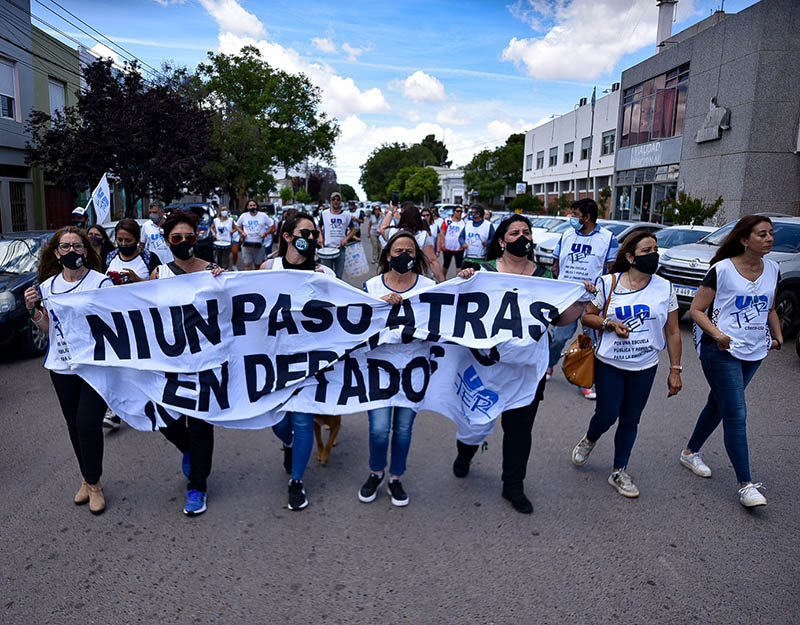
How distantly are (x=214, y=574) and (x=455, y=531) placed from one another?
144 centimetres

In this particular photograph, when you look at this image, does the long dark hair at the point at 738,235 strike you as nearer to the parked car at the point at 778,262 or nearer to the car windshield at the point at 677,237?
the parked car at the point at 778,262

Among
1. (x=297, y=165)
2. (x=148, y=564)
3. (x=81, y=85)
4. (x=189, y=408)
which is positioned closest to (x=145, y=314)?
(x=189, y=408)

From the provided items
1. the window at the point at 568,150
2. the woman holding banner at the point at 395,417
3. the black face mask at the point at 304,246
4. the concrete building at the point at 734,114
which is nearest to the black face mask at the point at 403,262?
the woman holding banner at the point at 395,417

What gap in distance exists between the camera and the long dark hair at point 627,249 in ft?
13.7

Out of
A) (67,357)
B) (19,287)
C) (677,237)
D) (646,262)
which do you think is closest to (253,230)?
(19,287)

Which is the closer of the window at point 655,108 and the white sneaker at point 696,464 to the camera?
the white sneaker at point 696,464

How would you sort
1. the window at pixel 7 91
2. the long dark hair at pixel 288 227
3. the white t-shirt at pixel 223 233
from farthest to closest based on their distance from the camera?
the window at pixel 7 91
the white t-shirt at pixel 223 233
the long dark hair at pixel 288 227

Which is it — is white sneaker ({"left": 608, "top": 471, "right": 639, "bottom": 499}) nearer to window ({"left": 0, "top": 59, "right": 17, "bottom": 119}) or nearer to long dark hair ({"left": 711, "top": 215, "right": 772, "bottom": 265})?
long dark hair ({"left": 711, "top": 215, "right": 772, "bottom": 265})

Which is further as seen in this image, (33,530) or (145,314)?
(145,314)

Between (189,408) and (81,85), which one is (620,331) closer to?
(189,408)

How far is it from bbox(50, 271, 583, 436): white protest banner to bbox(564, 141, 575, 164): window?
143 feet

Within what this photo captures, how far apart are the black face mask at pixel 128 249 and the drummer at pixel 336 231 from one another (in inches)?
197

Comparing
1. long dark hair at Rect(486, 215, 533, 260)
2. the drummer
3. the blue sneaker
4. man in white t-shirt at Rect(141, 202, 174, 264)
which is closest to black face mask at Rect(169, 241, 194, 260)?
the blue sneaker

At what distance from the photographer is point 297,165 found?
4922 centimetres
